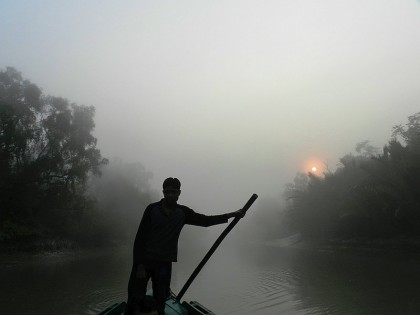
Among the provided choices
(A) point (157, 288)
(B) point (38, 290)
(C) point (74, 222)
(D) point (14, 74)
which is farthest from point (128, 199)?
(A) point (157, 288)

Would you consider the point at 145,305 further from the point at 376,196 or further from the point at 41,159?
the point at 41,159

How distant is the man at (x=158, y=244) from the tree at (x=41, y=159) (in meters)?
25.1

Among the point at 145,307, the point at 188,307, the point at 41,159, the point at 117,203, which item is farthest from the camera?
the point at 117,203

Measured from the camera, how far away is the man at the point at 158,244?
4.40m

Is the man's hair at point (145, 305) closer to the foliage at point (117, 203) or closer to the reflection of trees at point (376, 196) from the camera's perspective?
the reflection of trees at point (376, 196)

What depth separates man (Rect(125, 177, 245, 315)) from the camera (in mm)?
4398

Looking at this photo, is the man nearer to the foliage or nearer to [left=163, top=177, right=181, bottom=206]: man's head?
[left=163, top=177, right=181, bottom=206]: man's head

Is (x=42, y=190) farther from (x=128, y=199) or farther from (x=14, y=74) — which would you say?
(x=128, y=199)

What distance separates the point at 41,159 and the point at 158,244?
95.9ft

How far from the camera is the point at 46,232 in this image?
29.9 m

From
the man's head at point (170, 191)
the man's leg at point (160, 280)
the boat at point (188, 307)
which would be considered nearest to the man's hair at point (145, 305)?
the man's leg at point (160, 280)

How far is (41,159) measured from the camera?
3022 centimetres

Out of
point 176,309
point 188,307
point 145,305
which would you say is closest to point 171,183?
point 145,305

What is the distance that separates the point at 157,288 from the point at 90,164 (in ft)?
98.5
